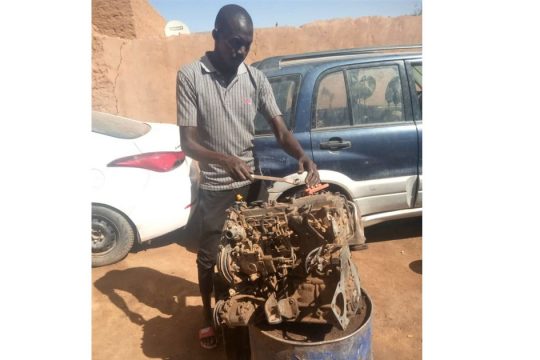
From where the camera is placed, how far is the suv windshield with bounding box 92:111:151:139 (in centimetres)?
337

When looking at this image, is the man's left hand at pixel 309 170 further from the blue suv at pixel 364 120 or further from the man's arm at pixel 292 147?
the blue suv at pixel 364 120

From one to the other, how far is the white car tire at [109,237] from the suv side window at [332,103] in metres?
2.03

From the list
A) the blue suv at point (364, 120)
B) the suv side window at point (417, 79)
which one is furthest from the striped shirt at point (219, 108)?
the suv side window at point (417, 79)

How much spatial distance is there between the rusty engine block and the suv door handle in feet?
4.48

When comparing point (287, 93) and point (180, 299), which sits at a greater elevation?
point (287, 93)

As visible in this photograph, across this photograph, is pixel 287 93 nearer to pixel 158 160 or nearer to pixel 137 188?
pixel 158 160

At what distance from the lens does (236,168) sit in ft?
8.77

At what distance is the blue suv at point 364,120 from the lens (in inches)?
141

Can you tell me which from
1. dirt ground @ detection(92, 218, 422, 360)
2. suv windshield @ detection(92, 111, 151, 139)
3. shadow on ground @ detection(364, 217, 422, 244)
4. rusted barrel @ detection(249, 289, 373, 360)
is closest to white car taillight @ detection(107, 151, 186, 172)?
suv windshield @ detection(92, 111, 151, 139)

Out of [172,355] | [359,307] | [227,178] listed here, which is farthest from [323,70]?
[172,355]

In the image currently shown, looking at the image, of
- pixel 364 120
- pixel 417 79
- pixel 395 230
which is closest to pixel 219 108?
pixel 364 120

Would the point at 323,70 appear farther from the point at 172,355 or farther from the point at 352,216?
the point at 172,355

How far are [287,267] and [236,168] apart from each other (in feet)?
2.74
